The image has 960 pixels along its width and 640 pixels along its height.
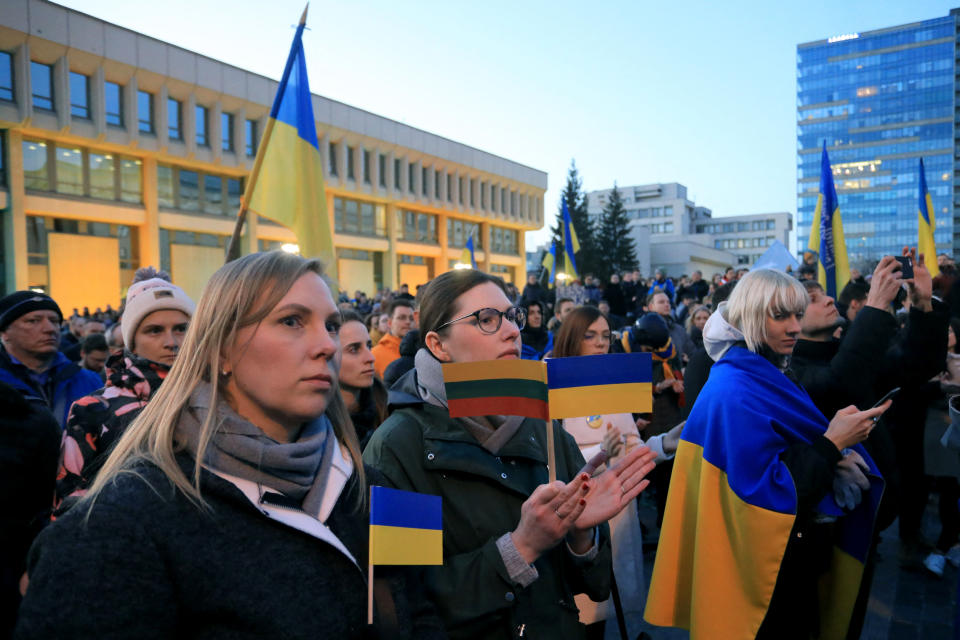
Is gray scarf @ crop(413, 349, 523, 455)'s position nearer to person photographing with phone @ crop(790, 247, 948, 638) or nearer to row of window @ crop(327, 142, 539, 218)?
person photographing with phone @ crop(790, 247, 948, 638)

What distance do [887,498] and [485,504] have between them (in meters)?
2.48

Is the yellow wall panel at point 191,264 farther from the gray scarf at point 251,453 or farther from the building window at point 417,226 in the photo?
the gray scarf at point 251,453

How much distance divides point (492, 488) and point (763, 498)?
4.58 ft

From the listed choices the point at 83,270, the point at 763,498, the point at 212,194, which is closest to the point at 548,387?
the point at 763,498

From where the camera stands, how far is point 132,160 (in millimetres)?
30469

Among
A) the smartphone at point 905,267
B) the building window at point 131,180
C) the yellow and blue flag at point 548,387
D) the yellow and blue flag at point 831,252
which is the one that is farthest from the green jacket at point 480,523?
the building window at point 131,180

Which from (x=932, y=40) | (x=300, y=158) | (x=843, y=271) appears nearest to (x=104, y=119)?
(x=300, y=158)

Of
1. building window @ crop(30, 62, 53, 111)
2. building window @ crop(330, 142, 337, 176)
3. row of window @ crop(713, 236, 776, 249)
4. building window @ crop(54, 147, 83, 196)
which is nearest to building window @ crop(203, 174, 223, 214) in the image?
building window @ crop(54, 147, 83, 196)

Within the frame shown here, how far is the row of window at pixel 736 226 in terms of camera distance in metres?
111

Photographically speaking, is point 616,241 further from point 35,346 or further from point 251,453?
point 251,453

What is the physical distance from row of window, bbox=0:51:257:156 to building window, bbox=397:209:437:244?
12033 millimetres

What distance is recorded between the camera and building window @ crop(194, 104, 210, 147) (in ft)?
106

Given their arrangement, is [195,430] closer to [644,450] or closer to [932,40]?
[644,450]

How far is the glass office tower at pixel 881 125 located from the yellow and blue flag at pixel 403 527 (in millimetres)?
122636
